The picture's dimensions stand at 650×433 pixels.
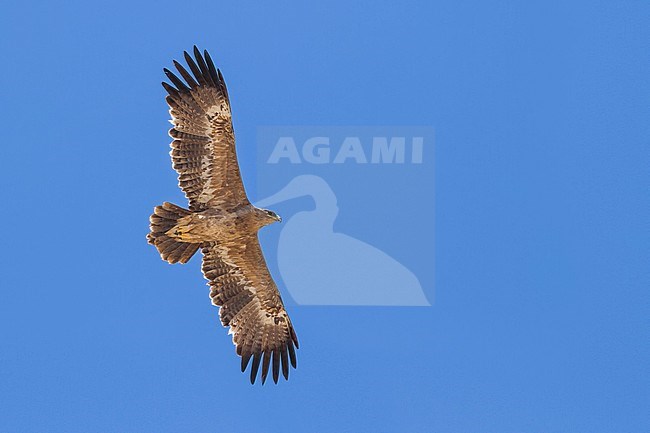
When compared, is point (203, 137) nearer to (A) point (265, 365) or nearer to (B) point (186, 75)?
(B) point (186, 75)

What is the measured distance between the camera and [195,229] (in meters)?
12.2

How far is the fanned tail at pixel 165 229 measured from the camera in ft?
39.9

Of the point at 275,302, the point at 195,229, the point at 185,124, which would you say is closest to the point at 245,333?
the point at 275,302

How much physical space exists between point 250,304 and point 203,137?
1873 millimetres

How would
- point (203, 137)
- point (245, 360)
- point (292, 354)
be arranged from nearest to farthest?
1. point (203, 137)
2. point (245, 360)
3. point (292, 354)

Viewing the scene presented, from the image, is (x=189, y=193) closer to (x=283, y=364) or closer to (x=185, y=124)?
(x=185, y=124)

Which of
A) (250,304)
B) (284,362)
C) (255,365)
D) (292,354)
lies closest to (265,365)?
(255,365)

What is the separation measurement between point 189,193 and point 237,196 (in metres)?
0.48

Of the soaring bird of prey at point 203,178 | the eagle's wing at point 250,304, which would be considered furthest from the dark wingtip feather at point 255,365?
the soaring bird of prey at point 203,178

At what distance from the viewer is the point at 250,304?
12.9 metres

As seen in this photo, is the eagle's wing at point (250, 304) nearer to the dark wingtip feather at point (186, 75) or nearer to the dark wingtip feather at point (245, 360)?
the dark wingtip feather at point (245, 360)

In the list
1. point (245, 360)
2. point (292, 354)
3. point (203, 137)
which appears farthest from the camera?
point (292, 354)

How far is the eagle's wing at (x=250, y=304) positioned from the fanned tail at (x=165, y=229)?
47cm

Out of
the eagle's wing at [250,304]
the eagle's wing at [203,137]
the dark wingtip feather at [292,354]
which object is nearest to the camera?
the eagle's wing at [203,137]
